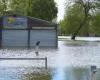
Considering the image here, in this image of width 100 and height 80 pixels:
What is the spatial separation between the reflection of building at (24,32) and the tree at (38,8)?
29300 mm

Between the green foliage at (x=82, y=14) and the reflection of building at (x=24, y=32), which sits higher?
the green foliage at (x=82, y=14)

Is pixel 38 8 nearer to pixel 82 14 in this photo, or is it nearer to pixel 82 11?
pixel 82 11

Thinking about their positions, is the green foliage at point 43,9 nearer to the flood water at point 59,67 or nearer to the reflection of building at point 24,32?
the reflection of building at point 24,32

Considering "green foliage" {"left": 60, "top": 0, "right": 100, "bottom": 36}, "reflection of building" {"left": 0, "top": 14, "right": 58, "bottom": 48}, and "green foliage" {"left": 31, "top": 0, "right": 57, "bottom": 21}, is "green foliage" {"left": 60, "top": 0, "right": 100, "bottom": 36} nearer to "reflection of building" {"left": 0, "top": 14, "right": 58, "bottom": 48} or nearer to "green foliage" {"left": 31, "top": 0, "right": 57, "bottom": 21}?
"green foliage" {"left": 31, "top": 0, "right": 57, "bottom": 21}

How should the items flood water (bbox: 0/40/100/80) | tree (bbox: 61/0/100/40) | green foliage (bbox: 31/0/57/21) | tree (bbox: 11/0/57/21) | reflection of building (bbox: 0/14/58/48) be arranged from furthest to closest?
green foliage (bbox: 31/0/57/21) → tree (bbox: 61/0/100/40) → tree (bbox: 11/0/57/21) → reflection of building (bbox: 0/14/58/48) → flood water (bbox: 0/40/100/80)

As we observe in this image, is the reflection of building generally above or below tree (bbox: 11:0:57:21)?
below

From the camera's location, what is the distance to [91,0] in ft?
274

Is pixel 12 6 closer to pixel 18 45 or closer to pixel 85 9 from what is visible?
pixel 85 9

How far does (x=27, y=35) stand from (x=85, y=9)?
3368 cm

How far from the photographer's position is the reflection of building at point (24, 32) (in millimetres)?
51062

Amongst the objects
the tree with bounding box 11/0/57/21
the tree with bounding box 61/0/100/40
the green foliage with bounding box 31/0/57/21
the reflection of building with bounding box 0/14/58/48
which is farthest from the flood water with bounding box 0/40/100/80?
the tree with bounding box 61/0/100/40

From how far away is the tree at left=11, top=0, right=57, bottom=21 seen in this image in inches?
3250

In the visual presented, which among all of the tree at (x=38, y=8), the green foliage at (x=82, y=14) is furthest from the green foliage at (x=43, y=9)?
the green foliage at (x=82, y=14)

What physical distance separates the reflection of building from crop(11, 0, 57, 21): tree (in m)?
29.3
